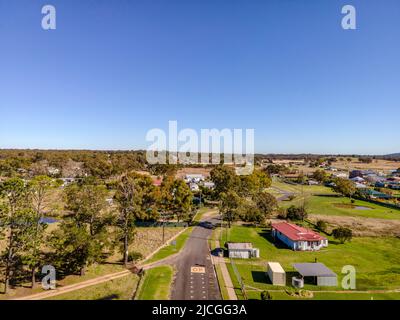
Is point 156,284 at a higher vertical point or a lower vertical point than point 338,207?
higher

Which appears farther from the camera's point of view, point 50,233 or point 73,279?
point 50,233

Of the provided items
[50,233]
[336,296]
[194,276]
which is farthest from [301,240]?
[50,233]

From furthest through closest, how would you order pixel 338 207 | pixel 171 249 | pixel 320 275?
pixel 338 207 → pixel 171 249 → pixel 320 275

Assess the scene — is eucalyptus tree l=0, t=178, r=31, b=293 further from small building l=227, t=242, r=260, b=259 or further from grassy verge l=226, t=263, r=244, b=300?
small building l=227, t=242, r=260, b=259

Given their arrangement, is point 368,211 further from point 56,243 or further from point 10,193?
point 10,193

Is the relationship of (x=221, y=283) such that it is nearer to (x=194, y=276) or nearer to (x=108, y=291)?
(x=194, y=276)

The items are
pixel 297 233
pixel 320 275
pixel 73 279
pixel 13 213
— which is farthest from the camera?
pixel 297 233

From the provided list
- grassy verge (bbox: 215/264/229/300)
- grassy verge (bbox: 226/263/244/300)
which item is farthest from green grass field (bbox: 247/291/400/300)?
grassy verge (bbox: 215/264/229/300)
